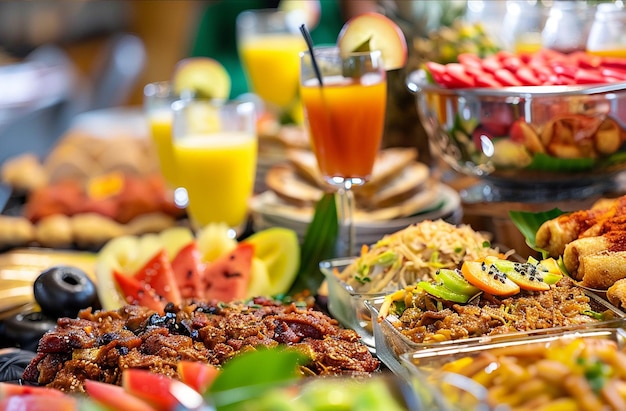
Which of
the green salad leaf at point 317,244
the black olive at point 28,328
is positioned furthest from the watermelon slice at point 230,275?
the black olive at point 28,328

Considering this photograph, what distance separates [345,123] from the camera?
2.04m

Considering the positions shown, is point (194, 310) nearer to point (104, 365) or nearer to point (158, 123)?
point (104, 365)

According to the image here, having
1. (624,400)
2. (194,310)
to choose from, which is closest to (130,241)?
(194,310)

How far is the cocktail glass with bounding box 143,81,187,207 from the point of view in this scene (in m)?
3.02

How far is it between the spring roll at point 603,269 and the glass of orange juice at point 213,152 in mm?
1226

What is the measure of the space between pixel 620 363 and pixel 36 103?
628 cm

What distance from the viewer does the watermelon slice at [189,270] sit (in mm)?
2008

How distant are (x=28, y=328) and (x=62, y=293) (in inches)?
4.2

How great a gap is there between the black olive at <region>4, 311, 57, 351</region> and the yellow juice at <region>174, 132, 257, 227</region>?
0.71m

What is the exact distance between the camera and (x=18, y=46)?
7.97m

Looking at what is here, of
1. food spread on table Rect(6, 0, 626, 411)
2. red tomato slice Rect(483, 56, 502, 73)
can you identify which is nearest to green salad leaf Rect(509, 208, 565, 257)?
food spread on table Rect(6, 0, 626, 411)

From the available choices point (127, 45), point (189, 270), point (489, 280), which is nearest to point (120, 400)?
point (489, 280)

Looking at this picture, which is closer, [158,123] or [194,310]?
[194,310]

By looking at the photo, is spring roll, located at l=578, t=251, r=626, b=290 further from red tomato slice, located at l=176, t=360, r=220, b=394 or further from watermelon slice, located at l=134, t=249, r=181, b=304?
watermelon slice, located at l=134, t=249, r=181, b=304
